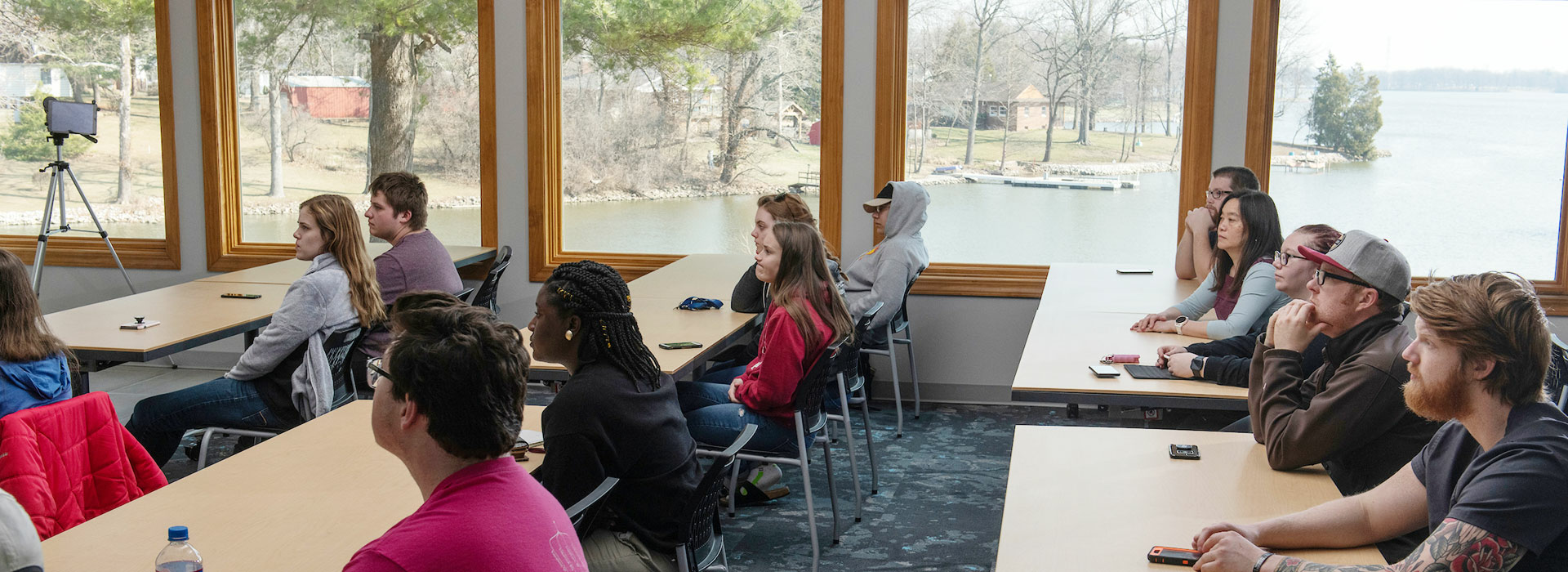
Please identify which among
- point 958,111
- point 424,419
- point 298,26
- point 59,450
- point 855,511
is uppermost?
point 298,26

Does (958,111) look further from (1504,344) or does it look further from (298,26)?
(1504,344)

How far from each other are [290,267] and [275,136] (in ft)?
3.94

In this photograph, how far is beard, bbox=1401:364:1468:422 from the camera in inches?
69.5

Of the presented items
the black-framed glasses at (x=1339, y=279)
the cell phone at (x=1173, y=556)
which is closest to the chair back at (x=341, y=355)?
the cell phone at (x=1173, y=556)

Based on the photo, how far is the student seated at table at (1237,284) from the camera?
12.8 ft

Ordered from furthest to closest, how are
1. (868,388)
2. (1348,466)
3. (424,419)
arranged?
(868,388) → (1348,466) → (424,419)

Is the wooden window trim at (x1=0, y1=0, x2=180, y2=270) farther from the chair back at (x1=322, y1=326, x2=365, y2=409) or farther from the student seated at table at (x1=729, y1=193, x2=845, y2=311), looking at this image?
the student seated at table at (x1=729, y1=193, x2=845, y2=311)

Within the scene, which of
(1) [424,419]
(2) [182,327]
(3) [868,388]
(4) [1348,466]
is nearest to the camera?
(1) [424,419]

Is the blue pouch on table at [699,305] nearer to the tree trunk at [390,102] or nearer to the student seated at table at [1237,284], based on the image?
the student seated at table at [1237,284]

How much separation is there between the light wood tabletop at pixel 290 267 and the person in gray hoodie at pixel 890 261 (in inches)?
72.7

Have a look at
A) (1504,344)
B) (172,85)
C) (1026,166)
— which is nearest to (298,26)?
(172,85)

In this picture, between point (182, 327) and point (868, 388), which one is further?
point (868, 388)

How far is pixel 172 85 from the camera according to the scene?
22.2 feet

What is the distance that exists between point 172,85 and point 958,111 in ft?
14.8
